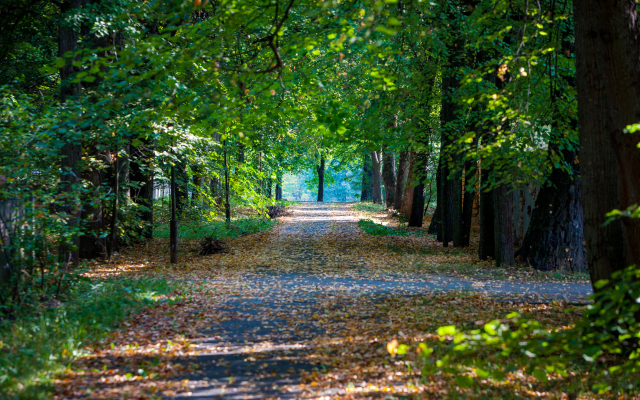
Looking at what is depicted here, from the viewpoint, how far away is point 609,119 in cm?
455

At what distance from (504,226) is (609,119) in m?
5.94

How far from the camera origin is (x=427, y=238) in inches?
660

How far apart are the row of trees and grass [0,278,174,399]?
0.77 meters

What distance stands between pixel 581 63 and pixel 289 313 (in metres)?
5.00

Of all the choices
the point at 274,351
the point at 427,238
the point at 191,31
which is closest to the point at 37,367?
the point at 274,351

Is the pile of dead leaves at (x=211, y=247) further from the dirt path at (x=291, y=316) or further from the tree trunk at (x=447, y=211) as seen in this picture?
the tree trunk at (x=447, y=211)

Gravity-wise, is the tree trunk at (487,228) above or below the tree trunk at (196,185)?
below

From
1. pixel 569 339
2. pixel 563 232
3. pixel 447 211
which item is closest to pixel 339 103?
pixel 569 339

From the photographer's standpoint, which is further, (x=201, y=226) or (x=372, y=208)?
(x=372, y=208)

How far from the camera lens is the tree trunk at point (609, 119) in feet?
14.6

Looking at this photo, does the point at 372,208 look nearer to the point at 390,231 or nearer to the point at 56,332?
the point at 390,231

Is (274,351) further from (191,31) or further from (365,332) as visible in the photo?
(191,31)

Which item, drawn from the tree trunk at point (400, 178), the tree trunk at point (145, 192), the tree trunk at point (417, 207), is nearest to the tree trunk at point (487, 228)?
the tree trunk at point (417, 207)

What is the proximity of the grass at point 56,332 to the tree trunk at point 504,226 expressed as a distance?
7.14m
